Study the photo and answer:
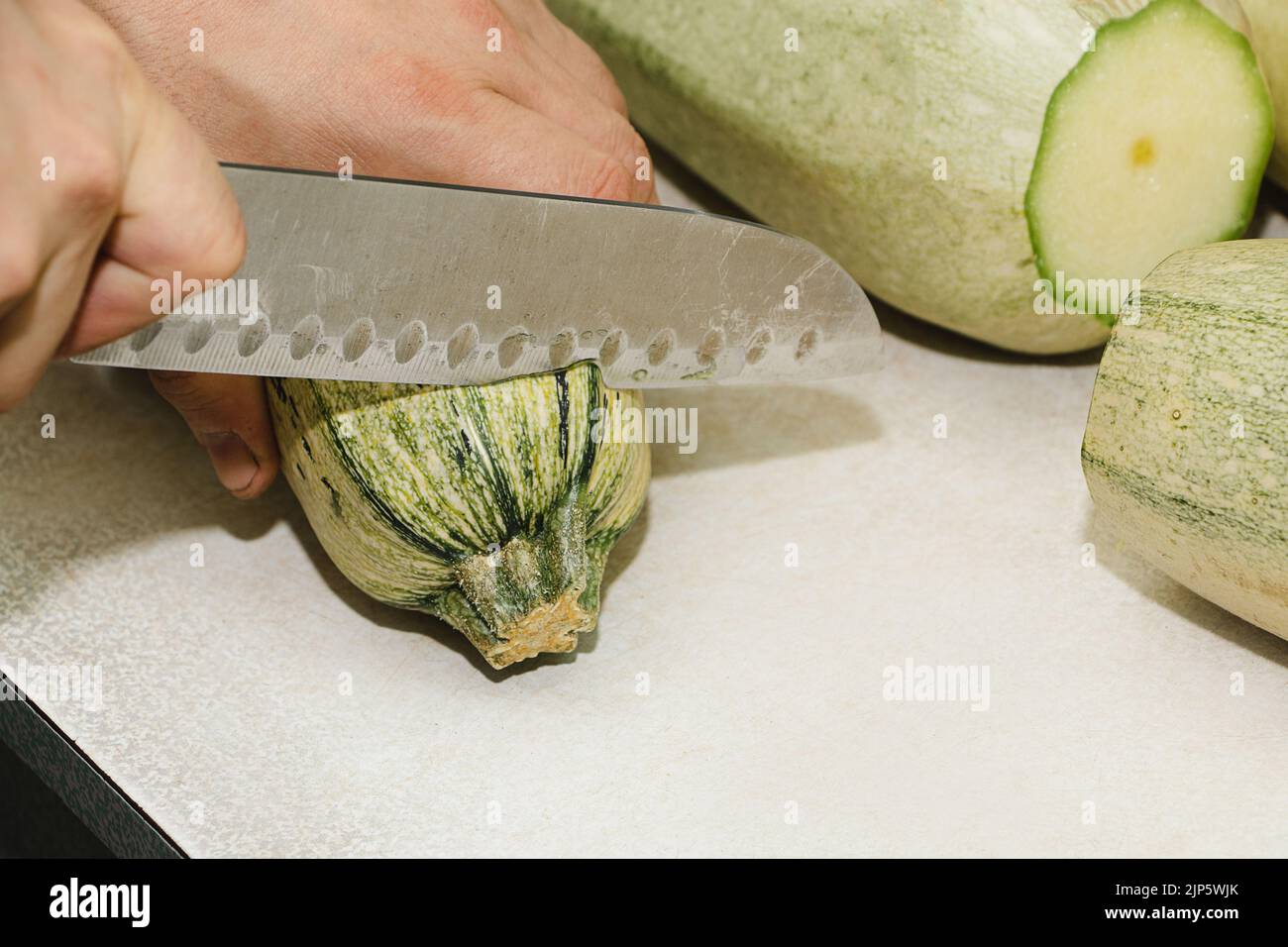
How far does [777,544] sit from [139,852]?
670 millimetres

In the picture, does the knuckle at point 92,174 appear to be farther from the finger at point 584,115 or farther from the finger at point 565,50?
the finger at point 565,50

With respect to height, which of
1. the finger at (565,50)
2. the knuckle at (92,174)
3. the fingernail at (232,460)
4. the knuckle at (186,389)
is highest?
the finger at (565,50)

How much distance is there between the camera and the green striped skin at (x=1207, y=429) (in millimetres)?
1027

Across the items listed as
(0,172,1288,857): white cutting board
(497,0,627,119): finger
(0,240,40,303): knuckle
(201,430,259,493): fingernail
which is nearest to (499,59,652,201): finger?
(497,0,627,119): finger

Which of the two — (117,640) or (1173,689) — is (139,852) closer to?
(117,640)

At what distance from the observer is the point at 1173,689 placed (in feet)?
3.76

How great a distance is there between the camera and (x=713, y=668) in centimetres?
118

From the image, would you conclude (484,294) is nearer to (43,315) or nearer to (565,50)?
(43,315)

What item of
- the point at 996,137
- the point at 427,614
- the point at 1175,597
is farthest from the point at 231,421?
the point at 1175,597

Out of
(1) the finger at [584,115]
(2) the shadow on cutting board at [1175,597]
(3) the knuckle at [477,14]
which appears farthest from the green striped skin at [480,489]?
(2) the shadow on cutting board at [1175,597]

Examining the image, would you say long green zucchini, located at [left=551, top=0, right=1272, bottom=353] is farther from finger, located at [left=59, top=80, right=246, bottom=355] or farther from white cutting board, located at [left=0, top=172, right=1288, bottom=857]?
finger, located at [left=59, top=80, right=246, bottom=355]

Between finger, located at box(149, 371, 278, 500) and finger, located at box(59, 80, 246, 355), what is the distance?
368 millimetres

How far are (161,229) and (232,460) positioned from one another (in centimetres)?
54

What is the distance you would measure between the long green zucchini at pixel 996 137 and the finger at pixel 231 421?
0.66 m
